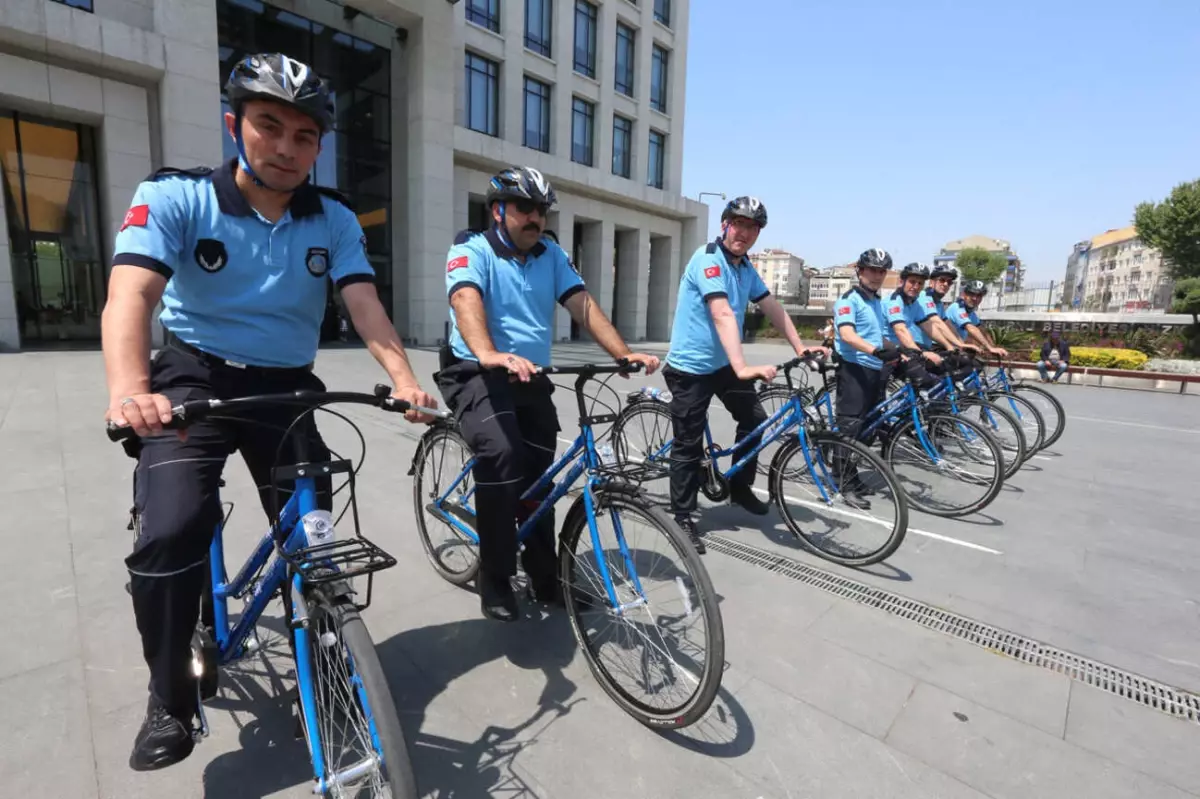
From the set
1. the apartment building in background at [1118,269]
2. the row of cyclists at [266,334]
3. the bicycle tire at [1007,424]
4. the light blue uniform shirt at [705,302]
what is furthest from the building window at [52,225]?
the apartment building in background at [1118,269]

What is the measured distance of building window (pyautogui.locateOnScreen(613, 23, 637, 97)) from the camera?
85.8ft

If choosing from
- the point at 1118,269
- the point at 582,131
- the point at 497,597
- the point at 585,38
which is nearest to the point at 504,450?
the point at 497,597

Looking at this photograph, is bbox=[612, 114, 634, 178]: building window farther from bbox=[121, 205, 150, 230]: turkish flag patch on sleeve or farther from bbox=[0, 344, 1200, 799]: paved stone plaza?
bbox=[121, 205, 150, 230]: turkish flag patch on sleeve

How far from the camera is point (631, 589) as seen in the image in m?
2.38

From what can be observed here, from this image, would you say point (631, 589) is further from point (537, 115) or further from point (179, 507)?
point (537, 115)

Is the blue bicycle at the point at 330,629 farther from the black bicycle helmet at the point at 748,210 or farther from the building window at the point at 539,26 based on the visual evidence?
the building window at the point at 539,26

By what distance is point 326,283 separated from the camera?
2.23 meters

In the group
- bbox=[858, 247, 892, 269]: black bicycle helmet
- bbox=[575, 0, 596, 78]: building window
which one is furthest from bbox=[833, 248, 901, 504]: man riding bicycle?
bbox=[575, 0, 596, 78]: building window

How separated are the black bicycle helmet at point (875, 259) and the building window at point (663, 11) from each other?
26.9 m

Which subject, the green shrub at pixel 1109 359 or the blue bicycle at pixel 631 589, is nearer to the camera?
the blue bicycle at pixel 631 589

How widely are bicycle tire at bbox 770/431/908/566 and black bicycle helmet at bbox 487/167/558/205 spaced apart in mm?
2281

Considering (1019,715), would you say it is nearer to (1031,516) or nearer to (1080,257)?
(1031,516)

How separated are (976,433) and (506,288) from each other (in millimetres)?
4108

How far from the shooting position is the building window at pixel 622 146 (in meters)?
26.5
